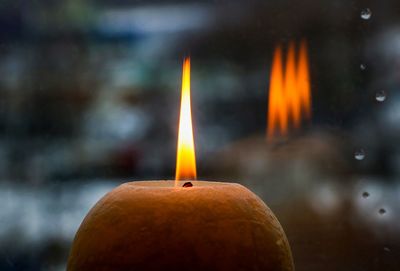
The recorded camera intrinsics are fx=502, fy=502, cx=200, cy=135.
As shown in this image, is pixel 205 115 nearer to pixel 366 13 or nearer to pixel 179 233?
pixel 366 13

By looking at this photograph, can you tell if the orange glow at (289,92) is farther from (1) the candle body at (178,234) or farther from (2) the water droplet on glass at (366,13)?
(1) the candle body at (178,234)

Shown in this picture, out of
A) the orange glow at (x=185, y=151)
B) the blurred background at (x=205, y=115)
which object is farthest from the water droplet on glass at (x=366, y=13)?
the orange glow at (x=185, y=151)

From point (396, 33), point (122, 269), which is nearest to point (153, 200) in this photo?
point (122, 269)

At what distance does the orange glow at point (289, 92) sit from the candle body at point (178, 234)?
0.30 meters

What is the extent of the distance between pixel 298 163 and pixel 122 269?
0.36 meters

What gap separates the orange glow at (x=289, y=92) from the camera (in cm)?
57

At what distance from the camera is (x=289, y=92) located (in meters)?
0.58

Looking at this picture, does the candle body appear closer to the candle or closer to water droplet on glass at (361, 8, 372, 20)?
the candle

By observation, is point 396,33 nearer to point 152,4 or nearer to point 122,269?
point 152,4

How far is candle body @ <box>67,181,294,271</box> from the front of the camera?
9.5 inches

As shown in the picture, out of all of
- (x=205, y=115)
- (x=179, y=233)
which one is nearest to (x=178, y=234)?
(x=179, y=233)

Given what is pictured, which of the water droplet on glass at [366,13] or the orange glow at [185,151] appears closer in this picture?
the orange glow at [185,151]

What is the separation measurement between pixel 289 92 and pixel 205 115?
10 cm

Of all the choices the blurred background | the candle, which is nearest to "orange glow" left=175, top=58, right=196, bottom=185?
the candle
